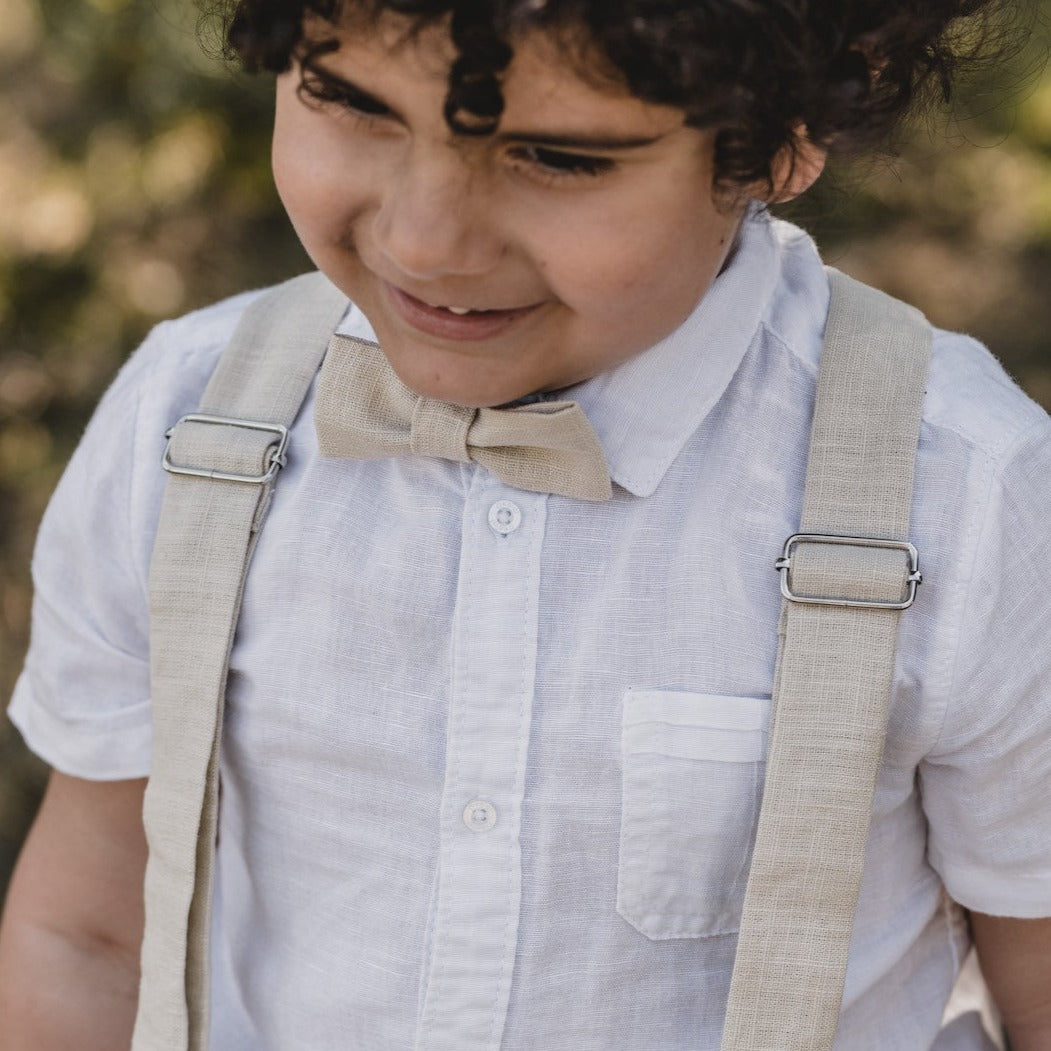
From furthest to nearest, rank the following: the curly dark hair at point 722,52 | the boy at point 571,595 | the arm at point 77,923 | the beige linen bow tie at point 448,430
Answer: the arm at point 77,923 → the beige linen bow tie at point 448,430 → the boy at point 571,595 → the curly dark hair at point 722,52

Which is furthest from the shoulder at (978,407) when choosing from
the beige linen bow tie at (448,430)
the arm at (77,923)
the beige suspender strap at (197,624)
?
the arm at (77,923)

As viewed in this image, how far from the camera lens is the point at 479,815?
1039 mm

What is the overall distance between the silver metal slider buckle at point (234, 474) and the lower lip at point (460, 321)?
0.19 metres

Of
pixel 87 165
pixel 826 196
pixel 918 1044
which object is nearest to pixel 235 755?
pixel 918 1044

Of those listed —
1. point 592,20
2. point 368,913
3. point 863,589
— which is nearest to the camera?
point 592,20

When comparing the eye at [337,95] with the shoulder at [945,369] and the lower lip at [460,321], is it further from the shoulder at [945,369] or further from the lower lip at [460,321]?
the shoulder at [945,369]

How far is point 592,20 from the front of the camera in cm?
Result: 80

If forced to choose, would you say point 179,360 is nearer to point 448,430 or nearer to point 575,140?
point 448,430

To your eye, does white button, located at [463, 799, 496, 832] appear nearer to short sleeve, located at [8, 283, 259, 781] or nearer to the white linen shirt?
the white linen shirt

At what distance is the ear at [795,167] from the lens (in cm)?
96

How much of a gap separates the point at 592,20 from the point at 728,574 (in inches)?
15.6

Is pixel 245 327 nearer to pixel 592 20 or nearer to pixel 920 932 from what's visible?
pixel 592 20

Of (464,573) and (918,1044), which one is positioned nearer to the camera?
(464,573)

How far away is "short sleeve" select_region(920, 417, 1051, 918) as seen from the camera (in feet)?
3.28
